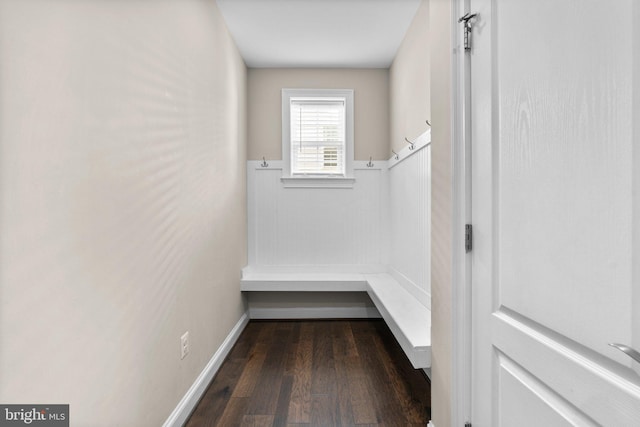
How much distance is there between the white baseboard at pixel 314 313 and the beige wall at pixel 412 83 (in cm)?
164

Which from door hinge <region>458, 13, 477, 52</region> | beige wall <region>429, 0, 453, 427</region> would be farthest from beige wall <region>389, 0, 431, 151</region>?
door hinge <region>458, 13, 477, 52</region>

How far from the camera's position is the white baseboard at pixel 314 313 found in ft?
11.7

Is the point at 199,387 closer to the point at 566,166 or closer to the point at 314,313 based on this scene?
the point at 314,313

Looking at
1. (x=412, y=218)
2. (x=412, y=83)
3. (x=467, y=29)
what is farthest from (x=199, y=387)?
(x=412, y=83)

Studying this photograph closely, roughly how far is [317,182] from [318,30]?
140 centimetres

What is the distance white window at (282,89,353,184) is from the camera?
3.69 metres

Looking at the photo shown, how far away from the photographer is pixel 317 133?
12.3 feet

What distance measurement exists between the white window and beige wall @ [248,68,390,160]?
0.07 m

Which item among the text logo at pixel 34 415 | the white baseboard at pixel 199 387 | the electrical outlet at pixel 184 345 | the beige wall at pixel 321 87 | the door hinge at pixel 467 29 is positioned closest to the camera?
the text logo at pixel 34 415

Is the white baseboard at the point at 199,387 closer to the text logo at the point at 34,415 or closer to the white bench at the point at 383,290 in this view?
the white bench at the point at 383,290

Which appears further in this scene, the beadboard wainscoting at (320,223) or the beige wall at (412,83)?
the beadboard wainscoting at (320,223)

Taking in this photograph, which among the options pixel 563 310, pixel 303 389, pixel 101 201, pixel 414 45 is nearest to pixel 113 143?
pixel 101 201

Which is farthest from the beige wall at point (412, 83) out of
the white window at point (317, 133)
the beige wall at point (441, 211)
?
the beige wall at point (441, 211)

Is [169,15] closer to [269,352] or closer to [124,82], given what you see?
[124,82]
